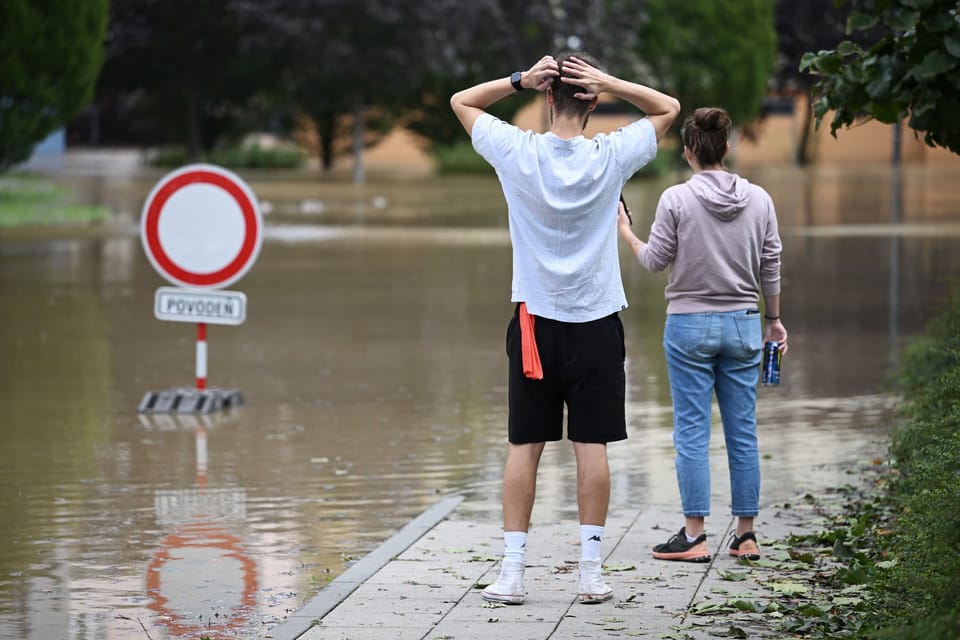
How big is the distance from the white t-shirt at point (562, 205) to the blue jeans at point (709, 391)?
85cm

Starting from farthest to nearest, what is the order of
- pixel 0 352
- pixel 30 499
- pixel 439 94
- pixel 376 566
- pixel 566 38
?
pixel 439 94
pixel 566 38
pixel 0 352
pixel 30 499
pixel 376 566

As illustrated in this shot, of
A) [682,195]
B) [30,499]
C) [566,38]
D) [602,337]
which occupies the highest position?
[566,38]

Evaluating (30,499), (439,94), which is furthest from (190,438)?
(439,94)

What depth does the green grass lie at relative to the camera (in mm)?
26578

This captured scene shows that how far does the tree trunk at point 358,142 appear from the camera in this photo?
1839 inches

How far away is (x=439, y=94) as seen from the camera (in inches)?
2080

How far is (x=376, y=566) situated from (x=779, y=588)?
4.51 ft

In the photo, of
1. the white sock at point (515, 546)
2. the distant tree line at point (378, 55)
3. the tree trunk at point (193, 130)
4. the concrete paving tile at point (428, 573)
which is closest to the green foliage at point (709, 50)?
the distant tree line at point (378, 55)

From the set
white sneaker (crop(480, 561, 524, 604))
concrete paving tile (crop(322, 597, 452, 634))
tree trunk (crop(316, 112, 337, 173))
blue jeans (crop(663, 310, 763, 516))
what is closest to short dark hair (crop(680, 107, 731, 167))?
blue jeans (crop(663, 310, 763, 516))

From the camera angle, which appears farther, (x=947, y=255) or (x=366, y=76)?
(x=366, y=76)

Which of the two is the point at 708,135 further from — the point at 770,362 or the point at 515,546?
the point at 515,546

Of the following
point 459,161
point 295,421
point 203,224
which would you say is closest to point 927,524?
point 295,421

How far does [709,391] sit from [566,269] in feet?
3.66

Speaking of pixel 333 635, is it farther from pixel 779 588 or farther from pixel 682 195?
pixel 682 195
